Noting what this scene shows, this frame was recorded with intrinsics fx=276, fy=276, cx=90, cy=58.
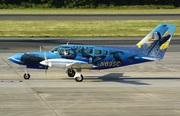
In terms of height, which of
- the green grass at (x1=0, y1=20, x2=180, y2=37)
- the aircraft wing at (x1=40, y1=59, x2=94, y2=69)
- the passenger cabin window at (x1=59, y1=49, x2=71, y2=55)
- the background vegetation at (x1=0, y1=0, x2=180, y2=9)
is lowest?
the green grass at (x1=0, y1=20, x2=180, y2=37)

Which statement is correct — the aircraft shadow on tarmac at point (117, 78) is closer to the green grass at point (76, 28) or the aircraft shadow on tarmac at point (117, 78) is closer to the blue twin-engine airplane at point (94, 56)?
the blue twin-engine airplane at point (94, 56)

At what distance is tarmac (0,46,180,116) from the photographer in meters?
13.6

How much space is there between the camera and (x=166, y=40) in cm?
2012

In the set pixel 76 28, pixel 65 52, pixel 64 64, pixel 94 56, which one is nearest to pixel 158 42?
pixel 94 56

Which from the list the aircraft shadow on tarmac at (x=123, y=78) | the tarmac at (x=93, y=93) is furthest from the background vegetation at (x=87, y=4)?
the aircraft shadow on tarmac at (x=123, y=78)

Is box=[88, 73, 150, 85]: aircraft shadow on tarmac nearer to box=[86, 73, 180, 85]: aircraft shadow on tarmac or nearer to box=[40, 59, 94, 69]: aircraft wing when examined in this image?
box=[86, 73, 180, 85]: aircraft shadow on tarmac

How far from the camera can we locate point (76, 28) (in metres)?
55.4

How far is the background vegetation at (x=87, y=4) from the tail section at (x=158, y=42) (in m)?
83.7

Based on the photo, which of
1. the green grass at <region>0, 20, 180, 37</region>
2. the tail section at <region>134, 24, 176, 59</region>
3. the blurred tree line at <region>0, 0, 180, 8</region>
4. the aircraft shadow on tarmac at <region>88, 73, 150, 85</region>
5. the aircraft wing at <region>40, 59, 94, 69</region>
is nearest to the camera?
the aircraft wing at <region>40, 59, 94, 69</region>

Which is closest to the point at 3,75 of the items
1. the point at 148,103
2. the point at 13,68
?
the point at 13,68

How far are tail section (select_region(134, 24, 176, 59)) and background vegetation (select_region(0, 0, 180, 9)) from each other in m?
83.7

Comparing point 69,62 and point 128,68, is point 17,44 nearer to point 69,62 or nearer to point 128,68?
point 128,68

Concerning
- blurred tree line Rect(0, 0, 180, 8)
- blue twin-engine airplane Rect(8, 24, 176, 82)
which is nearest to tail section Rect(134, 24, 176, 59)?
blue twin-engine airplane Rect(8, 24, 176, 82)

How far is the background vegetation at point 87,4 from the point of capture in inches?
4033
